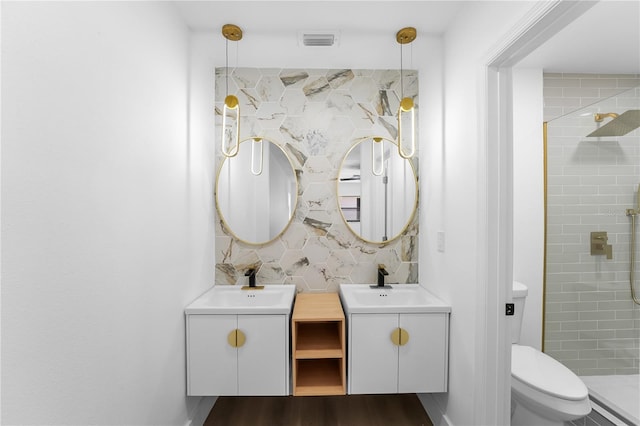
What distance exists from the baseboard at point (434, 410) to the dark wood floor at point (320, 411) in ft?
0.11

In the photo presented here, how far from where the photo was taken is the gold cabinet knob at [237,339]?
1.51 meters

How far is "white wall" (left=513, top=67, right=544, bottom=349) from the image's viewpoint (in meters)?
1.93

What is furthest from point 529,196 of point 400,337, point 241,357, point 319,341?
point 241,357

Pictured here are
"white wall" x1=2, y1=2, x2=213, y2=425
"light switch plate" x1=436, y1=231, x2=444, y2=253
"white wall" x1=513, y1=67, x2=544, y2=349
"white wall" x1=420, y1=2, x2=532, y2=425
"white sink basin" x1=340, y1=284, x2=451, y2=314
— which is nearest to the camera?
"white wall" x1=2, y1=2, x2=213, y2=425

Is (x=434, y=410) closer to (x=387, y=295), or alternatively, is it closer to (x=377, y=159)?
(x=387, y=295)

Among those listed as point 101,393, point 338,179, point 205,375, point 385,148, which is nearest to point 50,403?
point 101,393

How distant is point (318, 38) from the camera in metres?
1.64

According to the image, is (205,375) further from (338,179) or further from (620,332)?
(620,332)

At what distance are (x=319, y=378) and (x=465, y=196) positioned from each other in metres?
1.33

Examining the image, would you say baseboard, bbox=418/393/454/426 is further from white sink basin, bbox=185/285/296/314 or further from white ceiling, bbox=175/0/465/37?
white ceiling, bbox=175/0/465/37

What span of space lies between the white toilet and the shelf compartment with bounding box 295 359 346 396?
0.96 metres

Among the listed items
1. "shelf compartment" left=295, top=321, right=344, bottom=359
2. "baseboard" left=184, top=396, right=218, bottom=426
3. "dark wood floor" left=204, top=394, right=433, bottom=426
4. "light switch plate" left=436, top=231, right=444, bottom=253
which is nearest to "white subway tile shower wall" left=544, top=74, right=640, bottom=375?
"light switch plate" left=436, top=231, right=444, bottom=253

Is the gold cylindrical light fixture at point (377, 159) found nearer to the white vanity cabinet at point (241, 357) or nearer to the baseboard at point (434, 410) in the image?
the white vanity cabinet at point (241, 357)

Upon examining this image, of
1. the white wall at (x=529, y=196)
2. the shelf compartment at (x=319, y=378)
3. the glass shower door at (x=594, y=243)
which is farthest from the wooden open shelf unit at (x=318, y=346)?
the glass shower door at (x=594, y=243)
